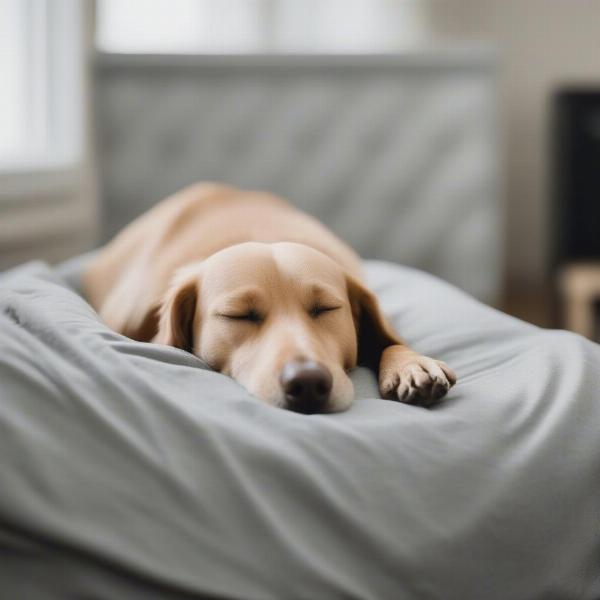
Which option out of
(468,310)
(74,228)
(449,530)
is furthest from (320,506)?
(74,228)

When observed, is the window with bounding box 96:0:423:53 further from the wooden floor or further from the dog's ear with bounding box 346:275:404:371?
the dog's ear with bounding box 346:275:404:371

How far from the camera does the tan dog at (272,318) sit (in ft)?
3.64

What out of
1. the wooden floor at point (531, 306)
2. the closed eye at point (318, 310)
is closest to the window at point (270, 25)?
the wooden floor at point (531, 306)

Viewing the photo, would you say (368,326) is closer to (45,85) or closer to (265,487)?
(265,487)

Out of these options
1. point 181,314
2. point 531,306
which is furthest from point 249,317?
point 531,306

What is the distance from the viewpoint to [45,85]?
3031mm

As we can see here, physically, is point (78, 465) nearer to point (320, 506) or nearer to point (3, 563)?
point (3, 563)

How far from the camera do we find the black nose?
1.06 meters

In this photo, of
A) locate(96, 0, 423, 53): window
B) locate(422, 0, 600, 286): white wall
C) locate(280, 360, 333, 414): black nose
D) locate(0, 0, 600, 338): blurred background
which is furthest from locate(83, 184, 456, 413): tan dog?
locate(422, 0, 600, 286): white wall

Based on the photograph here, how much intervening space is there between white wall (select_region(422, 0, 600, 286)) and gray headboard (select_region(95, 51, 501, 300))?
961mm

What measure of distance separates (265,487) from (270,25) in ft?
11.0

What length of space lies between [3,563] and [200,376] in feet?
1.20

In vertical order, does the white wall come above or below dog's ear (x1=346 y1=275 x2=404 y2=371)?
above

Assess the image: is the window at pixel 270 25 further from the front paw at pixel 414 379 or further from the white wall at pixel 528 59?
the front paw at pixel 414 379
